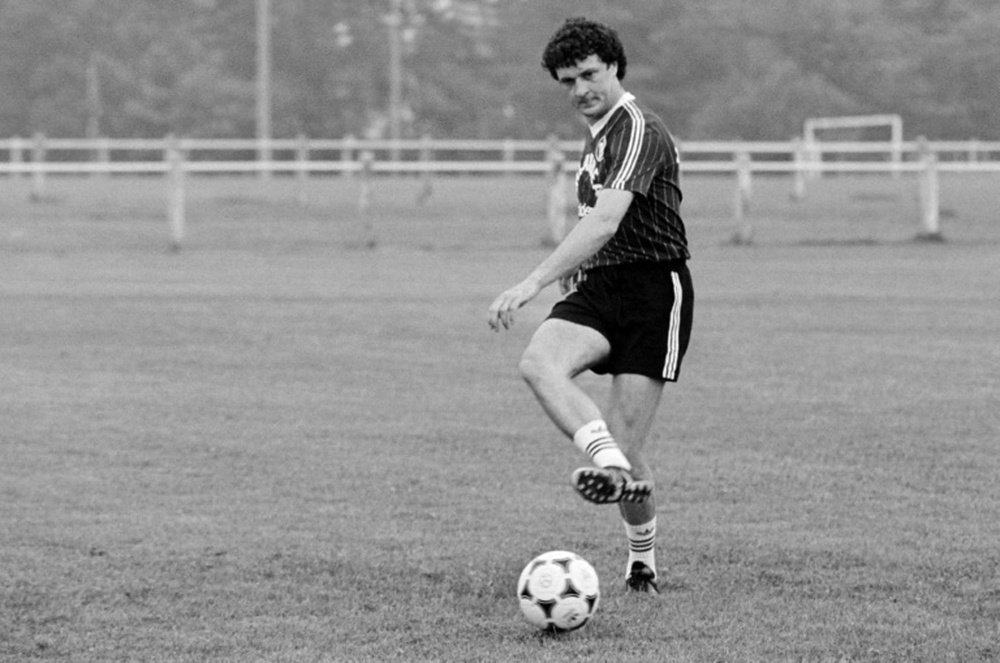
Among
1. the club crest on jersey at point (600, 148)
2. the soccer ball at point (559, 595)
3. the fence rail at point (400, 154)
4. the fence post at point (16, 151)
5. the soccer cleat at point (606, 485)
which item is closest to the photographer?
the soccer cleat at point (606, 485)

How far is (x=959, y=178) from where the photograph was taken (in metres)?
48.3

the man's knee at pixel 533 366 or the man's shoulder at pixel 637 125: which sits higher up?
the man's shoulder at pixel 637 125

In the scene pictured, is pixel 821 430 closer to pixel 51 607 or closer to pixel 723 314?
pixel 51 607

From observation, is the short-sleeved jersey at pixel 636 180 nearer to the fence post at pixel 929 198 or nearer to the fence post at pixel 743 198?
the fence post at pixel 743 198

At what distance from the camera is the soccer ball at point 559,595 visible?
19.0 feet

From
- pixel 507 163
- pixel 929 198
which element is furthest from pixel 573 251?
pixel 507 163

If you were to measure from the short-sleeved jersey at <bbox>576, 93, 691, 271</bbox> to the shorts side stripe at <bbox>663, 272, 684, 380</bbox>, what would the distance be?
0.50ft

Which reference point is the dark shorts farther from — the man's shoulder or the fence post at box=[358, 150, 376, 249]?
the fence post at box=[358, 150, 376, 249]

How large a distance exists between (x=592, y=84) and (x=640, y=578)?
1.78 m

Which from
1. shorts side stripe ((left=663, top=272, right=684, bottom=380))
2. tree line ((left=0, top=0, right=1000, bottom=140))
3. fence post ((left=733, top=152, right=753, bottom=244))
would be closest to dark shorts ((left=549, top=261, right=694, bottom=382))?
shorts side stripe ((left=663, top=272, right=684, bottom=380))

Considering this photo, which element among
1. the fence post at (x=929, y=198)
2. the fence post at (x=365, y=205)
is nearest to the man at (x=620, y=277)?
the fence post at (x=365, y=205)

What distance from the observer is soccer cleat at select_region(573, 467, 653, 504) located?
5.64 m

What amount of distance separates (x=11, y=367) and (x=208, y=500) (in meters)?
5.61

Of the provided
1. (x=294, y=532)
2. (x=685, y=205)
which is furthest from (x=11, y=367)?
(x=685, y=205)
